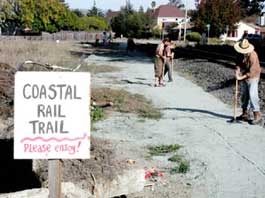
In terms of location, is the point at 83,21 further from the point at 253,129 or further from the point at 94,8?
the point at 253,129

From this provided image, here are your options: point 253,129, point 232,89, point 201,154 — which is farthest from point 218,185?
point 232,89

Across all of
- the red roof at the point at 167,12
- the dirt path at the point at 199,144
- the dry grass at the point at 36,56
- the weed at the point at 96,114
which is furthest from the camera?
the red roof at the point at 167,12

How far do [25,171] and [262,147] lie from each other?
4.24 meters

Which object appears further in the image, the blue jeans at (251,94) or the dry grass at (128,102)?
the dry grass at (128,102)

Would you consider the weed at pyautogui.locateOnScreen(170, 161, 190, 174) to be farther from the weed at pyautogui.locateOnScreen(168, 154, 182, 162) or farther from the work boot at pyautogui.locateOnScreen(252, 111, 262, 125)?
the work boot at pyautogui.locateOnScreen(252, 111, 262, 125)

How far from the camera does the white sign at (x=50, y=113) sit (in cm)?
475

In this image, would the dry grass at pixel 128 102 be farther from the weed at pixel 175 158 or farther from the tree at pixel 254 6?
the tree at pixel 254 6

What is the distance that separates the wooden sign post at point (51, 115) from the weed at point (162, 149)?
5162mm

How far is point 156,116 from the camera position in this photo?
14172 mm

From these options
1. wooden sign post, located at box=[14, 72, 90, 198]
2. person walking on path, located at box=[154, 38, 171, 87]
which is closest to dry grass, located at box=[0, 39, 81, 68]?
person walking on path, located at box=[154, 38, 171, 87]

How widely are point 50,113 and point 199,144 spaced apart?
6.26m

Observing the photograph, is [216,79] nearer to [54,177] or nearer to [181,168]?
[181,168]

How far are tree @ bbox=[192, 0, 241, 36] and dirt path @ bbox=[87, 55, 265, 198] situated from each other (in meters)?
63.2

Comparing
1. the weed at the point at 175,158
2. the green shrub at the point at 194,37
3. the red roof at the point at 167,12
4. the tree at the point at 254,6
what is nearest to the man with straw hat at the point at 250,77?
the weed at the point at 175,158
